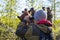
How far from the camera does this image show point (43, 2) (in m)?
15.8

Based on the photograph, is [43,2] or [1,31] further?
[43,2]

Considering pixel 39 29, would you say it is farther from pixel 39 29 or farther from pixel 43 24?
pixel 43 24

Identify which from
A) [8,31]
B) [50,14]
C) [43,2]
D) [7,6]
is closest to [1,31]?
[8,31]

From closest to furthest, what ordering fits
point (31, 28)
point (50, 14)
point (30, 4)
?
point (31, 28) < point (50, 14) < point (30, 4)

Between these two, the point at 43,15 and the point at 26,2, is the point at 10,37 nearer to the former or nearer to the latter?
the point at 26,2

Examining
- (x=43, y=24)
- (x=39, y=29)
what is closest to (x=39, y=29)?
(x=39, y=29)

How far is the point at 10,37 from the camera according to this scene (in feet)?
47.5

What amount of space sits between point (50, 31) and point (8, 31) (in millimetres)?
9952

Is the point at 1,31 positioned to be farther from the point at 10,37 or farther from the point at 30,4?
the point at 30,4

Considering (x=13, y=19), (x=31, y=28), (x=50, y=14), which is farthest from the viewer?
(x=13, y=19)

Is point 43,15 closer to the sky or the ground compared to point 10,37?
closer to the sky

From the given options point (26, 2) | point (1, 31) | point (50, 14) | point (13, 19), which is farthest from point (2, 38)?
point (50, 14)

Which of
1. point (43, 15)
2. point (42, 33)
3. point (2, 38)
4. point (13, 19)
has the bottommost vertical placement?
point (2, 38)

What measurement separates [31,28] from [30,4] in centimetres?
1082
